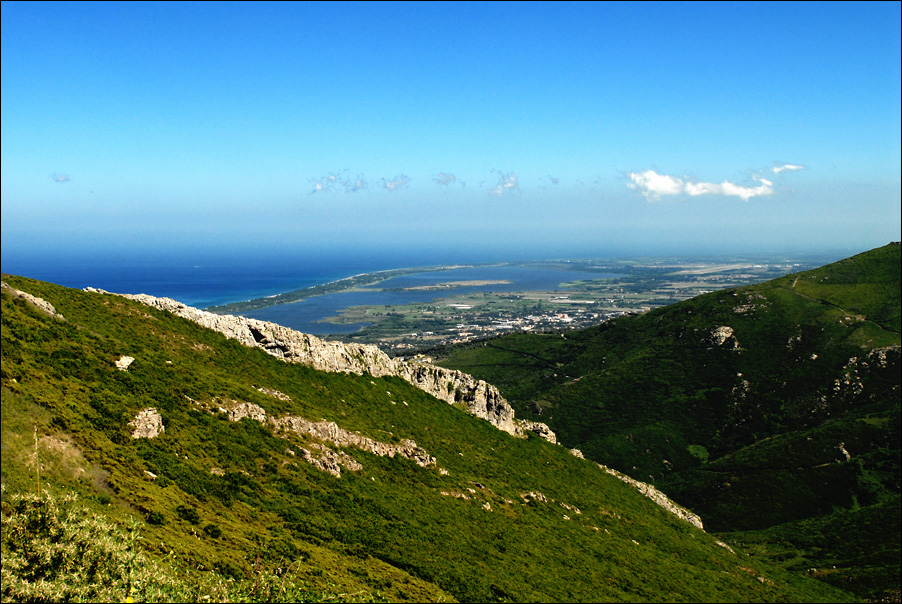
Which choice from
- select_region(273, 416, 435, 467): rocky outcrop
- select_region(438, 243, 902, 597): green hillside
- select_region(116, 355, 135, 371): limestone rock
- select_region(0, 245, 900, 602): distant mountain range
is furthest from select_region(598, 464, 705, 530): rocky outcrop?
select_region(116, 355, 135, 371): limestone rock

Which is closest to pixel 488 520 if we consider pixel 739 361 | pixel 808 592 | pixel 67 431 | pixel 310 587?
pixel 310 587

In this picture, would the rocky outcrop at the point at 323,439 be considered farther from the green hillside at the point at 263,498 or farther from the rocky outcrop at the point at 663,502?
the rocky outcrop at the point at 663,502

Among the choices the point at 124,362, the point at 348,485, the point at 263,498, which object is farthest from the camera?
the point at 348,485

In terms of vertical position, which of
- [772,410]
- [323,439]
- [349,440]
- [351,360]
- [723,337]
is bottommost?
[772,410]

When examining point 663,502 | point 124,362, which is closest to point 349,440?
point 124,362

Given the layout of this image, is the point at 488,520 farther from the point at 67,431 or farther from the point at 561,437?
the point at 561,437

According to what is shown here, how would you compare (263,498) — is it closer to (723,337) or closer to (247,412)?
(247,412)

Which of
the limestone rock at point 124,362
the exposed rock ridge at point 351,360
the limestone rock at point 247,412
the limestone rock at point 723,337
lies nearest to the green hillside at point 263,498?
the limestone rock at point 124,362
